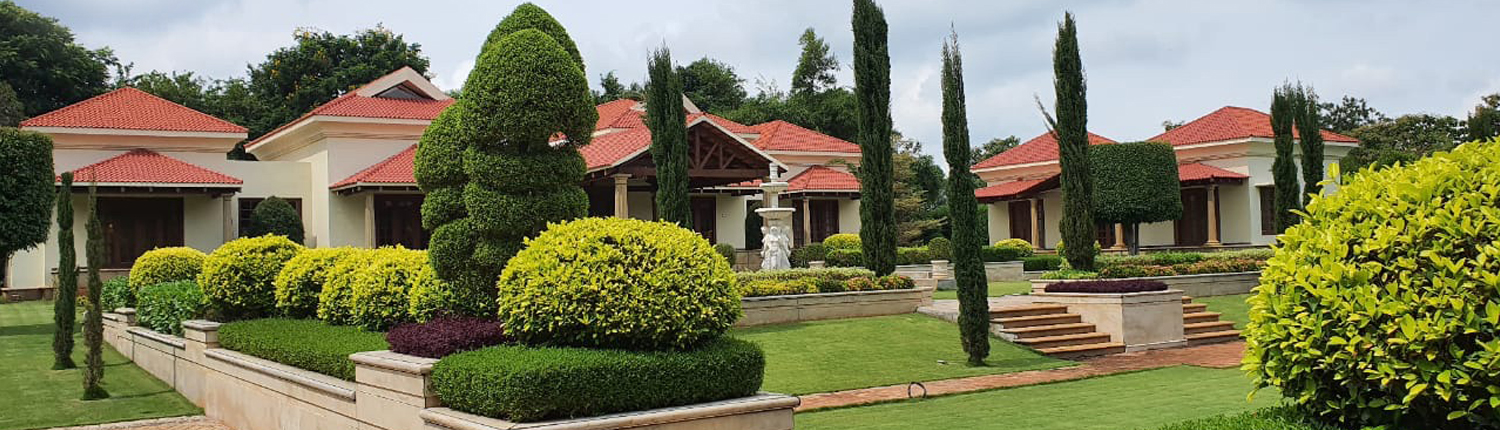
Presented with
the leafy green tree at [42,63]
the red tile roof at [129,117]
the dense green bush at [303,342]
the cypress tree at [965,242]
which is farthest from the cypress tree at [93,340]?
the leafy green tree at [42,63]

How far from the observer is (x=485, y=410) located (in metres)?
7.54

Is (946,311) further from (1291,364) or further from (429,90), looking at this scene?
(429,90)

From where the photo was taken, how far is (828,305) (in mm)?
18797

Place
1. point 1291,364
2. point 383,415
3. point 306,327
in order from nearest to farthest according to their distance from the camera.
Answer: point 1291,364, point 383,415, point 306,327

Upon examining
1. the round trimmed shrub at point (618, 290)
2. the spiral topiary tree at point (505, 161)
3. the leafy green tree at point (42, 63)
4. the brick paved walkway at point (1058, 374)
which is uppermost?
the leafy green tree at point (42, 63)

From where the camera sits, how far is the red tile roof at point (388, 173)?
30.0 metres

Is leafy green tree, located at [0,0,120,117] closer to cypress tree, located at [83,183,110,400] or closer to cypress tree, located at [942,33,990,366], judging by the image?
cypress tree, located at [83,183,110,400]

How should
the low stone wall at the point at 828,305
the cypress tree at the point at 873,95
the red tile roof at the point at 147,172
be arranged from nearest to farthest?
the low stone wall at the point at 828,305
the cypress tree at the point at 873,95
the red tile roof at the point at 147,172

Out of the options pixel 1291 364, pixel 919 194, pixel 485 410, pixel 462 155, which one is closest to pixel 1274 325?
pixel 1291 364

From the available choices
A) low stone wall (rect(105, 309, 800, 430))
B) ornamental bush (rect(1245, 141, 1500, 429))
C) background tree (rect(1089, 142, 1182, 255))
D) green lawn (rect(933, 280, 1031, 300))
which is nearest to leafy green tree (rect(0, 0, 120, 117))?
low stone wall (rect(105, 309, 800, 430))

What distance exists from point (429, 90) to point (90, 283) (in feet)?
71.5

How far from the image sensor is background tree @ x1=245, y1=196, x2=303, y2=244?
1169 inches

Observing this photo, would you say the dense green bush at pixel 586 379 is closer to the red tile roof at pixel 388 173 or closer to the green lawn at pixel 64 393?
the green lawn at pixel 64 393

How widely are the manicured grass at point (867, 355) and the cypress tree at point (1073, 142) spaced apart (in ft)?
18.6
